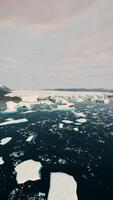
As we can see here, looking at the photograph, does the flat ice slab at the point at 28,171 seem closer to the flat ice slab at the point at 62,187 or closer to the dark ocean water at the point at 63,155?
the dark ocean water at the point at 63,155

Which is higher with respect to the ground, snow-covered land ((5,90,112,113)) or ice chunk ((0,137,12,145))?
ice chunk ((0,137,12,145))

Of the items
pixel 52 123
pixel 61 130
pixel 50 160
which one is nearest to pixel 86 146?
pixel 50 160

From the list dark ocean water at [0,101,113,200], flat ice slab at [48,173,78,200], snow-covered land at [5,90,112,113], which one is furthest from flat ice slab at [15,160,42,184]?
snow-covered land at [5,90,112,113]

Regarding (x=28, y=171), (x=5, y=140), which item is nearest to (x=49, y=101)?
(x=5, y=140)

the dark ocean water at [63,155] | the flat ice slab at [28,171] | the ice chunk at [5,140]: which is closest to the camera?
the dark ocean water at [63,155]

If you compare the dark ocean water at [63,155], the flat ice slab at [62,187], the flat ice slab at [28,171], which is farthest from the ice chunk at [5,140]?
the flat ice slab at [62,187]

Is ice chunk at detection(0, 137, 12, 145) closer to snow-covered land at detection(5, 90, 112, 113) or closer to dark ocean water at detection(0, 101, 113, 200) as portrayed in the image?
dark ocean water at detection(0, 101, 113, 200)
